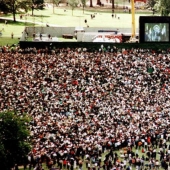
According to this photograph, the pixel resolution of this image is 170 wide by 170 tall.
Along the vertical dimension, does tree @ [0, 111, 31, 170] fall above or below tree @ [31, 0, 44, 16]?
below

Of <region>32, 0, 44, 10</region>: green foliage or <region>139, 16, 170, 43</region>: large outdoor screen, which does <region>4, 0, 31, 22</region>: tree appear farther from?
<region>139, 16, 170, 43</region>: large outdoor screen

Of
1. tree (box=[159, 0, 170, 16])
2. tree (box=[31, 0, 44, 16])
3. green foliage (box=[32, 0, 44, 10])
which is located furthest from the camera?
green foliage (box=[32, 0, 44, 10])

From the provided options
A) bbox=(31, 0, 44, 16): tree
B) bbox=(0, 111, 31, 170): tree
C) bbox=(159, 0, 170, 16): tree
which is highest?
bbox=(31, 0, 44, 16): tree

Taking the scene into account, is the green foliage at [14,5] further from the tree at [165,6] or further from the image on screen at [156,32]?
the image on screen at [156,32]

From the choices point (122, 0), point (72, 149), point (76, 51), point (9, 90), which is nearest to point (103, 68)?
point (76, 51)

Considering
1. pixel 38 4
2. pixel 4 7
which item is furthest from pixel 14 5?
pixel 38 4

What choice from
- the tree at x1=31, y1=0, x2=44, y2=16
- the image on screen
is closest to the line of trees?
the tree at x1=31, y1=0, x2=44, y2=16

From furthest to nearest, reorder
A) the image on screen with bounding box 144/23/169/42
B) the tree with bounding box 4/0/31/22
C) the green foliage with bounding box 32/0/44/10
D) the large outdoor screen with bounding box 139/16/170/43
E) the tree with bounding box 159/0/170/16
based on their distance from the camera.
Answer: the green foliage with bounding box 32/0/44/10, the tree with bounding box 159/0/170/16, the tree with bounding box 4/0/31/22, the image on screen with bounding box 144/23/169/42, the large outdoor screen with bounding box 139/16/170/43
